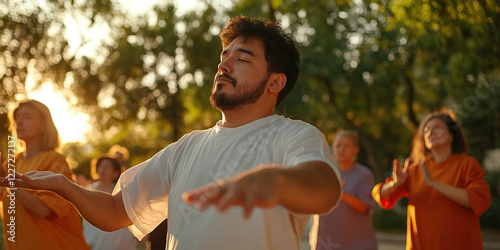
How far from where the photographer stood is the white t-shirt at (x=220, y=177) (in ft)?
7.64

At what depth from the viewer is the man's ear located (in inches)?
109

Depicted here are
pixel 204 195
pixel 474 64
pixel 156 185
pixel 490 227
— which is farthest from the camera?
pixel 490 227

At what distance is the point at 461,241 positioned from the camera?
15.0 feet

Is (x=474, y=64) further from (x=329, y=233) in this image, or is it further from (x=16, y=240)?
(x=16, y=240)

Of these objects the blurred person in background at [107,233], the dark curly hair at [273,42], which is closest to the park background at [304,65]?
the blurred person in background at [107,233]

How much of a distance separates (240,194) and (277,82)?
135 centimetres

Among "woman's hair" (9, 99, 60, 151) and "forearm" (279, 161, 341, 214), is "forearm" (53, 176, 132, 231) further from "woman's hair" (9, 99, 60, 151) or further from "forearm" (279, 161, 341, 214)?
"woman's hair" (9, 99, 60, 151)

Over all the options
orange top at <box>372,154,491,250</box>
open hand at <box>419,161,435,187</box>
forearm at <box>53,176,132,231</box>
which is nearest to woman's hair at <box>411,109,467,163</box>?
orange top at <box>372,154,491,250</box>

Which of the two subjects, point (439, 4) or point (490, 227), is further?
point (490, 227)

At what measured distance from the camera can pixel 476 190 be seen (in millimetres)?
4590

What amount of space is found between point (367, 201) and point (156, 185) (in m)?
3.95

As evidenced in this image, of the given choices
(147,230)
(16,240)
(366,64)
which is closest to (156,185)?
(147,230)

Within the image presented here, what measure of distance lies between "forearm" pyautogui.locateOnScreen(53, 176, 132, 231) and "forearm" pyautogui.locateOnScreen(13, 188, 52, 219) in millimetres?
1311

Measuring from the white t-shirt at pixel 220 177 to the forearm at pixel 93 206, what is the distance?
0.08 meters
